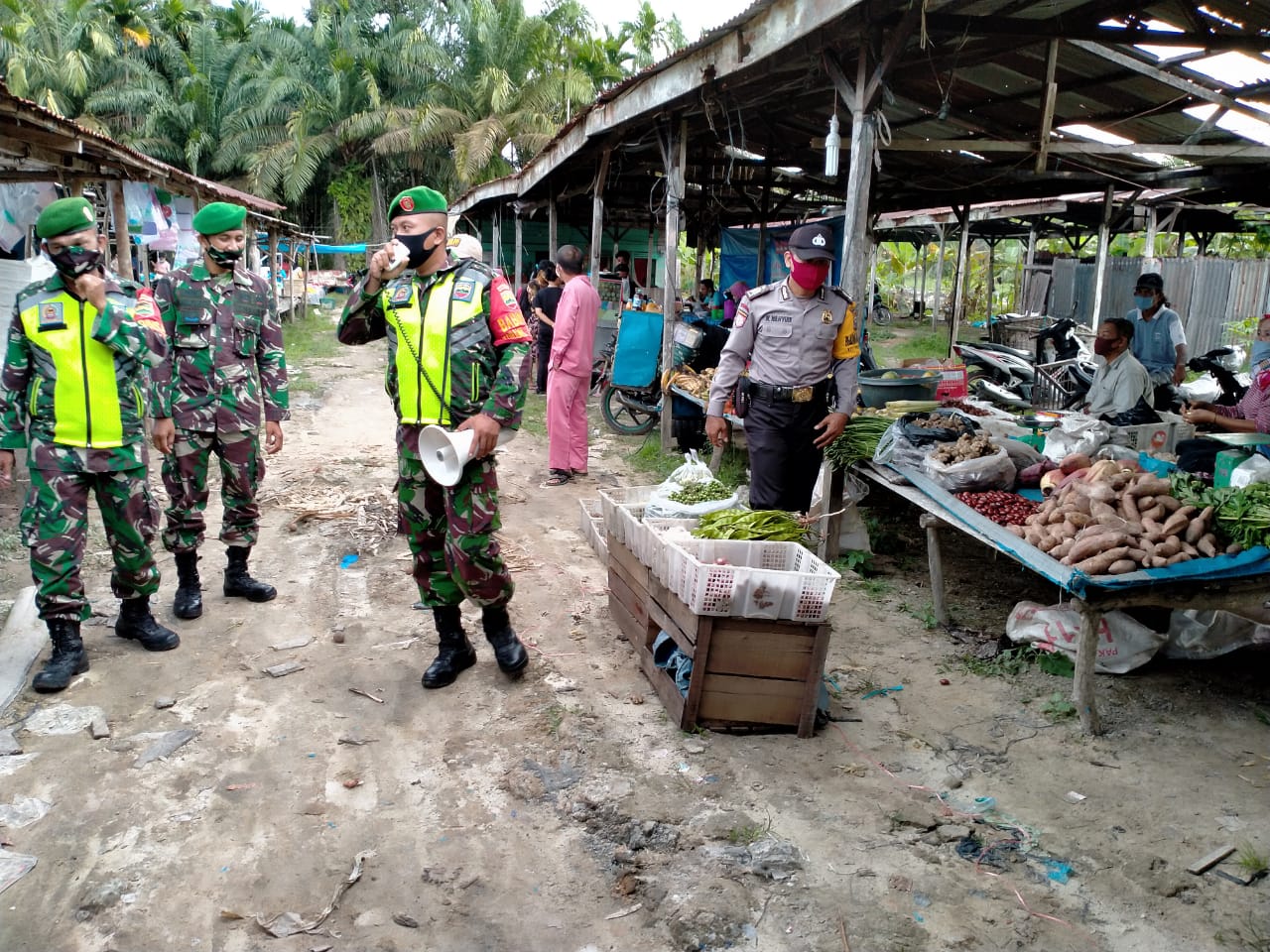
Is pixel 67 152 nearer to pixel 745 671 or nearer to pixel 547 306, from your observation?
pixel 547 306

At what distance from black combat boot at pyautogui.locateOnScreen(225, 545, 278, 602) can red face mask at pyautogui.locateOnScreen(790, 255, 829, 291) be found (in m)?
3.43

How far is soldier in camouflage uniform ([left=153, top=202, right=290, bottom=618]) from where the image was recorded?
466cm

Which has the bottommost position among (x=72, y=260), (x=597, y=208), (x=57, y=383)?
(x=57, y=383)

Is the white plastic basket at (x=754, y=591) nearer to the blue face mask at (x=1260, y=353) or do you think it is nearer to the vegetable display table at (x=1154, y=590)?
the vegetable display table at (x=1154, y=590)

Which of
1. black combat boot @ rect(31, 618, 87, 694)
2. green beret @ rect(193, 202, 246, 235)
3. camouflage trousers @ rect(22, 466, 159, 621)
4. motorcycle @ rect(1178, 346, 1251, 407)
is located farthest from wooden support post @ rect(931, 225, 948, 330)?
black combat boot @ rect(31, 618, 87, 694)

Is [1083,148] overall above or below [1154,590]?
above

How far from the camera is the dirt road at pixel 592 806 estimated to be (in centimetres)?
271

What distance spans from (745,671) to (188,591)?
10.2 feet

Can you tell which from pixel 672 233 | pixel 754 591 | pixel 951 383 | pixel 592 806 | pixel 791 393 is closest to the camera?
pixel 592 806

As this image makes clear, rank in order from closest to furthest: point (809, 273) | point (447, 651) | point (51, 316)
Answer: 1. point (51, 316)
2. point (447, 651)
3. point (809, 273)

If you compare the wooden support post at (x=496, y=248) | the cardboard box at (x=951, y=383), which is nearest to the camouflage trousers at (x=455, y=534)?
the cardboard box at (x=951, y=383)

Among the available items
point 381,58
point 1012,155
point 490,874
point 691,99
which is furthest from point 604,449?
point 381,58

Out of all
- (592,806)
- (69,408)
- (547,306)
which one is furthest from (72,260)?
(547,306)

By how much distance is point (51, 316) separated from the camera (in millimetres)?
3926
